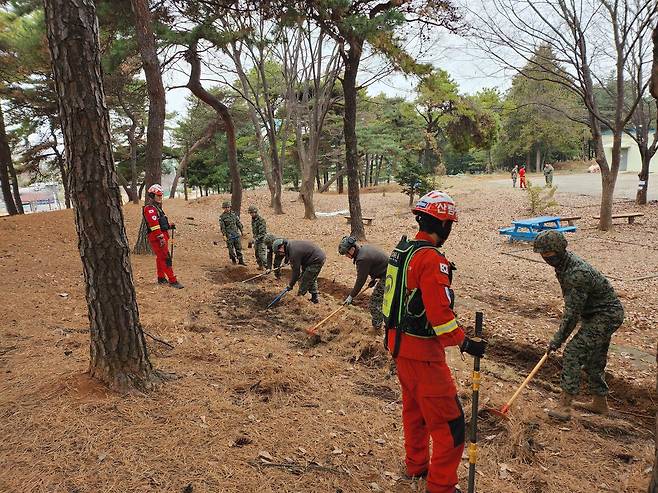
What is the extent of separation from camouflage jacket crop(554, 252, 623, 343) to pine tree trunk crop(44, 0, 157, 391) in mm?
4024

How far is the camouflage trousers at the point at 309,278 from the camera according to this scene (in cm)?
784

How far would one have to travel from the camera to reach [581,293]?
4246mm

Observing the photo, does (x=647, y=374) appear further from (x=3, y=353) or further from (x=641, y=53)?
(x=641, y=53)

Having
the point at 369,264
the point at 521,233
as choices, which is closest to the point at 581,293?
the point at 369,264

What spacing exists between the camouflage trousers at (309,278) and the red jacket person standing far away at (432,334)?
189 inches

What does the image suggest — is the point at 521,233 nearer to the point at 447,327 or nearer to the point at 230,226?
the point at 230,226

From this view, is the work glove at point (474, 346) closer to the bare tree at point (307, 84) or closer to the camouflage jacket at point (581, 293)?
the camouflage jacket at point (581, 293)

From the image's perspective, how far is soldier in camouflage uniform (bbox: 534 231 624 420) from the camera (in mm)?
4258

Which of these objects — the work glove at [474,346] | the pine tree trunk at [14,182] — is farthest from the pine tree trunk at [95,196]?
the pine tree trunk at [14,182]

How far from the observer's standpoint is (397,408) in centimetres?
426

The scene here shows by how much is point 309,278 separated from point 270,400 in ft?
13.0

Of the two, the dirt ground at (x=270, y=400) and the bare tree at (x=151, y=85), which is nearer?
the dirt ground at (x=270, y=400)

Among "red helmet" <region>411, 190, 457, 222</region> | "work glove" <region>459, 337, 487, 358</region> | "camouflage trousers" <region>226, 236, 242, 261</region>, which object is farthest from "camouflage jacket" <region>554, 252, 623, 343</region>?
"camouflage trousers" <region>226, 236, 242, 261</region>

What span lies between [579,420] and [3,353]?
19.3ft
